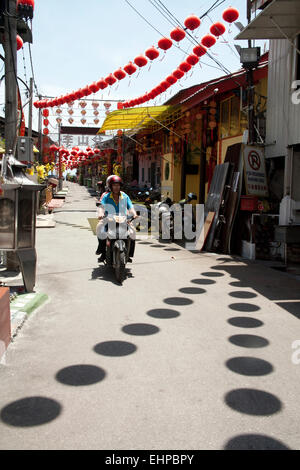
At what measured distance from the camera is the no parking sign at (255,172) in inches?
408

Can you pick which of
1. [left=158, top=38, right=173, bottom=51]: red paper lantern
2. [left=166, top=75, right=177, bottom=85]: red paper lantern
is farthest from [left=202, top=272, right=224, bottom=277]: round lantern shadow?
[left=166, top=75, right=177, bottom=85]: red paper lantern

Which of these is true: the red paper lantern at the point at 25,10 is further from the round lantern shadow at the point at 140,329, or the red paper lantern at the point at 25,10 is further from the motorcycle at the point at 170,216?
the motorcycle at the point at 170,216

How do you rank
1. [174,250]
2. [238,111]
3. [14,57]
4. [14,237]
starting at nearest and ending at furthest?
[14,237], [14,57], [174,250], [238,111]

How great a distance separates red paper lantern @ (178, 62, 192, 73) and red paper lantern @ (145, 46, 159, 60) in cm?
136

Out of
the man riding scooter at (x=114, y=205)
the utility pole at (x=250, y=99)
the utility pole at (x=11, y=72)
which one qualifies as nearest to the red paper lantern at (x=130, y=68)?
the utility pole at (x=250, y=99)

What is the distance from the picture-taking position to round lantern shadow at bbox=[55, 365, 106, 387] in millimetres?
3740

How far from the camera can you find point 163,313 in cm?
589

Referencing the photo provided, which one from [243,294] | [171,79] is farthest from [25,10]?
[171,79]

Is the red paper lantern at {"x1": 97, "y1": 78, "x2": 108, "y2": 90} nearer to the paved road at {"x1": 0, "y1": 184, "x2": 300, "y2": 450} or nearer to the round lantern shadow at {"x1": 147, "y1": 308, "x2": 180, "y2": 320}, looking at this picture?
the paved road at {"x1": 0, "y1": 184, "x2": 300, "y2": 450}

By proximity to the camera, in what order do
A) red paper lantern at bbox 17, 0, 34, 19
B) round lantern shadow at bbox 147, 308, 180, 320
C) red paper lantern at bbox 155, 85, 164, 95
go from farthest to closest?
red paper lantern at bbox 155, 85, 164, 95 → red paper lantern at bbox 17, 0, 34, 19 → round lantern shadow at bbox 147, 308, 180, 320
